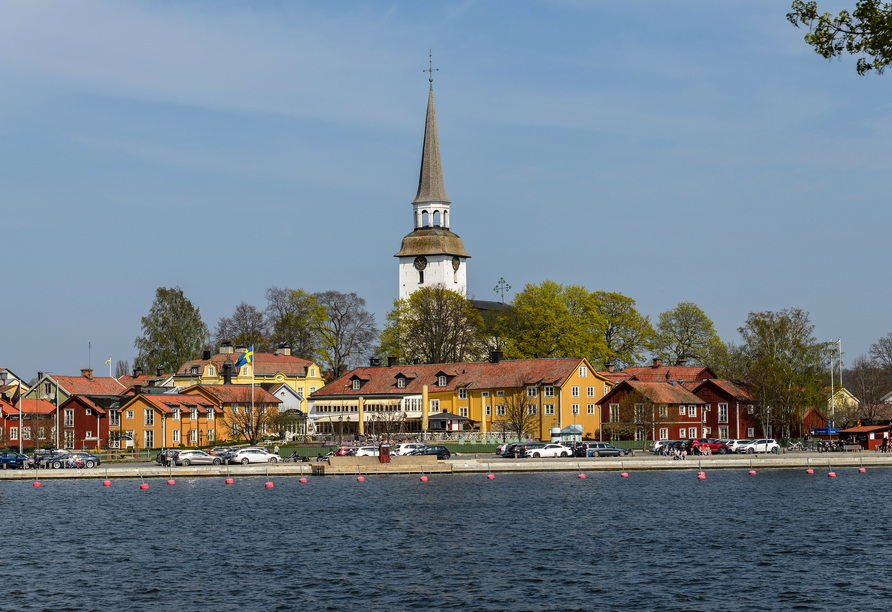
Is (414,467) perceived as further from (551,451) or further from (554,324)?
(554,324)

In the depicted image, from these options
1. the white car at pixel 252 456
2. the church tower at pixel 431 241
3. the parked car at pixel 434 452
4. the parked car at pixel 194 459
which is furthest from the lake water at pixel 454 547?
the church tower at pixel 431 241

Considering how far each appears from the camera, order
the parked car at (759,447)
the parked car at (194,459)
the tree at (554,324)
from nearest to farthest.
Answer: the parked car at (194,459) → the parked car at (759,447) → the tree at (554,324)

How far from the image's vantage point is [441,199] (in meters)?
152

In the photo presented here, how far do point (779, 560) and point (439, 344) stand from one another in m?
87.1

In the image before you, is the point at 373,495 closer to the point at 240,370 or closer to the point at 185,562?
the point at 185,562

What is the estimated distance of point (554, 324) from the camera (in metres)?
121

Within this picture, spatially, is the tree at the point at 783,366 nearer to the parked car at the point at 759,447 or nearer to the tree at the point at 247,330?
the parked car at the point at 759,447

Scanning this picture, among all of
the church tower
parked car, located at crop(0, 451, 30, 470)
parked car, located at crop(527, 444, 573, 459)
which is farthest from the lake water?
the church tower

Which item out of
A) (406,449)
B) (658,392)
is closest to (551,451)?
(406,449)

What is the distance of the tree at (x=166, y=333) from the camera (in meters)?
134

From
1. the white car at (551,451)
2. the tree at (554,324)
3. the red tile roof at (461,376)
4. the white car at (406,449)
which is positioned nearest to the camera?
the white car at (406,449)

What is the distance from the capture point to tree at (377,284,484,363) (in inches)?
4887

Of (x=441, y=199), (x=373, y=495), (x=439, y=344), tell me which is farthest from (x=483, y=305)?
(x=373, y=495)

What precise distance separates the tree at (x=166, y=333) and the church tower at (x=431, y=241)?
31504mm
